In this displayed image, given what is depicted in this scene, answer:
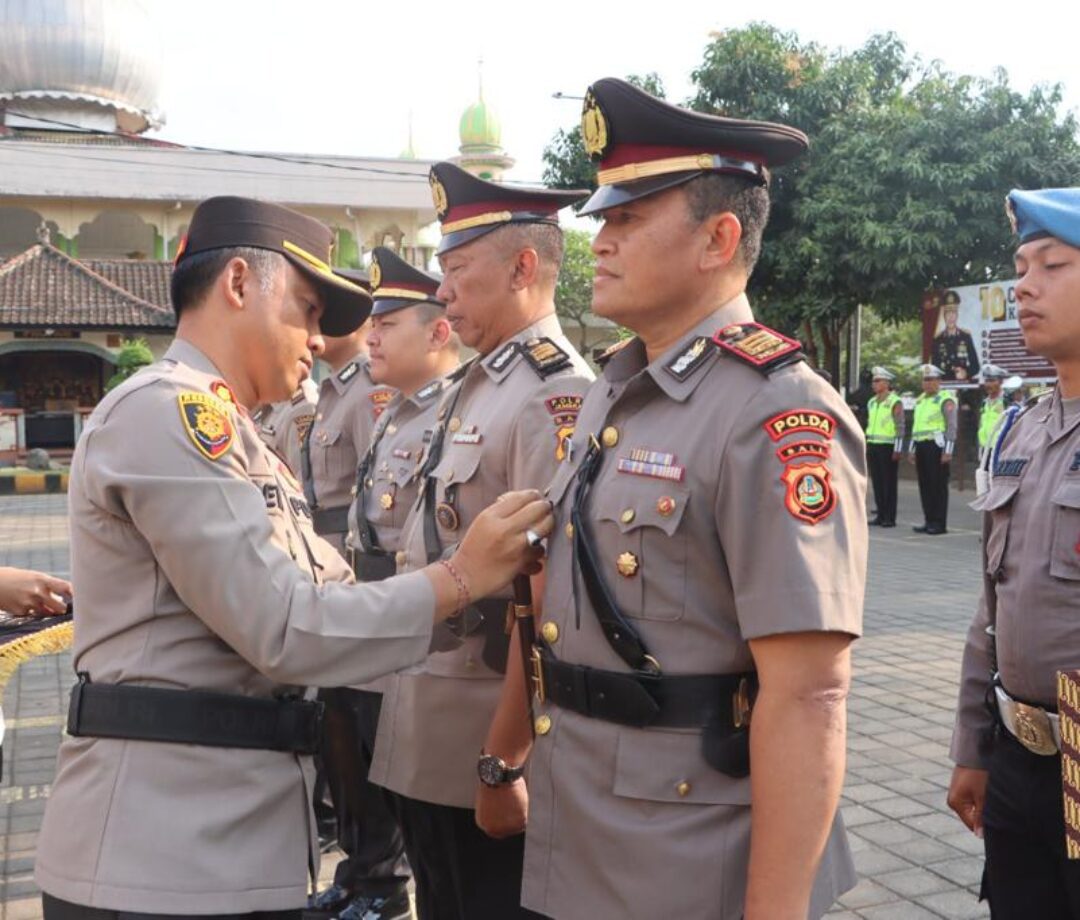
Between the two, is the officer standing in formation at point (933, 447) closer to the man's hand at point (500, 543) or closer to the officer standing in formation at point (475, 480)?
the officer standing in formation at point (475, 480)

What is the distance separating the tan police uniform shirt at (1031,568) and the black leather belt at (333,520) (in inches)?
124

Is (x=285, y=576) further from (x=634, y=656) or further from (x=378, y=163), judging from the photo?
(x=378, y=163)

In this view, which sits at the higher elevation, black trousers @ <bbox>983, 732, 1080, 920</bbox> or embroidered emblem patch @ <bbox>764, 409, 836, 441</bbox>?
embroidered emblem patch @ <bbox>764, 409, 836, 441</bbox>

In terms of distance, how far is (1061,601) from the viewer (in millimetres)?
2266

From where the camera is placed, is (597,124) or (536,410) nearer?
(597,124)

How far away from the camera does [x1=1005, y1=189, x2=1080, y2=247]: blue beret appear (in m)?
2.36

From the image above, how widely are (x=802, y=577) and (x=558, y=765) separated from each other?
588 mm

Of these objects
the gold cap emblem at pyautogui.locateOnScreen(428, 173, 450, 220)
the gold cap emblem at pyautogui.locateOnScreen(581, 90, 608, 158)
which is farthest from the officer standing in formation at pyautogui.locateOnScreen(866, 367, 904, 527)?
the gold cap emblem at pyautogui.locateOnScreen(581, 90, 608, 158)

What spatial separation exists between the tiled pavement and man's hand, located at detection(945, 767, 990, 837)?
1073 mm

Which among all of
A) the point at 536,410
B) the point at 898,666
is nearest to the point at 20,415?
the point at 898,666

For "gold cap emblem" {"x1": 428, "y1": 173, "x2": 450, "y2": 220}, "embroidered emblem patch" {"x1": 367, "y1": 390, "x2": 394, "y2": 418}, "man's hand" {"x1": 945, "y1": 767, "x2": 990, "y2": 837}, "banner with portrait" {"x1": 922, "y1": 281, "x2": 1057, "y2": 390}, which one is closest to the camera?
"man's hand" {"x1": 945, "y1": 767, "x2": 990, "y2": 837}

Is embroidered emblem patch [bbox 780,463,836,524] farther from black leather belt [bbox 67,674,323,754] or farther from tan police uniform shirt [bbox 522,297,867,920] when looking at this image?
black leather belt [bbox 67,674,323,754]

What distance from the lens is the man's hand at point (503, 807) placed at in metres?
2.37

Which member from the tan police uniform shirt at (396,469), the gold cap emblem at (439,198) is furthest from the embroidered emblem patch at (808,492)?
the tan police uniform shirt at (396,469)
